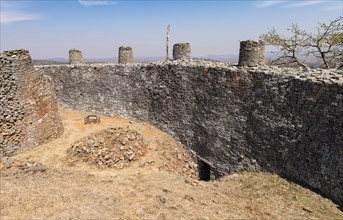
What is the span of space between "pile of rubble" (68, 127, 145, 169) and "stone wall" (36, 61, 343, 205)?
2283 mm

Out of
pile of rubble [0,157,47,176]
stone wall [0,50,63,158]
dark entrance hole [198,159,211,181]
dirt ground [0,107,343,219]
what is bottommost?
dark entrance hole [198,159,211,181]

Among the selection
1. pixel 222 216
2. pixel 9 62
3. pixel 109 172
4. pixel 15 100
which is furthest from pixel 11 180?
pixel 222 216

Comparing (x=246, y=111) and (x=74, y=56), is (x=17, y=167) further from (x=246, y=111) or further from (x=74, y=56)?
(x=74, y=56)

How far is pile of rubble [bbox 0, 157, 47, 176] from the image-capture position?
12901mm

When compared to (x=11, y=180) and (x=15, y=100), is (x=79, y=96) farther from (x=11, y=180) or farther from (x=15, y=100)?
(x=11, y=180)

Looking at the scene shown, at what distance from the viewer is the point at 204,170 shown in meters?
15.2

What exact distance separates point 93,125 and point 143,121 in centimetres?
307

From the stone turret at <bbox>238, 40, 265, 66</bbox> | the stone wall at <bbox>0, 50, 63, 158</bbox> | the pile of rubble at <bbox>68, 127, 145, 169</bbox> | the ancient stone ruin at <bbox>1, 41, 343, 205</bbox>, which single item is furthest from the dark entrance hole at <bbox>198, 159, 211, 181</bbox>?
the stone wall at <bbox>0, 50, 63, 158</bbox>

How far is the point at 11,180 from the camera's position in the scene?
37.6ft

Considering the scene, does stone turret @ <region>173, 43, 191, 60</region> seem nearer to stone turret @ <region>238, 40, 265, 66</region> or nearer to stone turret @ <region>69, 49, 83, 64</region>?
stone turret @ <region>238, 40, 265, 66</region>

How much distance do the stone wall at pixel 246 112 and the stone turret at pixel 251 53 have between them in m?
0.45

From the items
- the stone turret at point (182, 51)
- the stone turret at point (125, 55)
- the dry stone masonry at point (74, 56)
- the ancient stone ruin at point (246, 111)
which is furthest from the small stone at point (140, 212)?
the dry stone masonry at point (74, 56)

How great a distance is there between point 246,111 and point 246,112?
4 cm

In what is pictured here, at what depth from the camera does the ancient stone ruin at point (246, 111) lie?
923 cm
